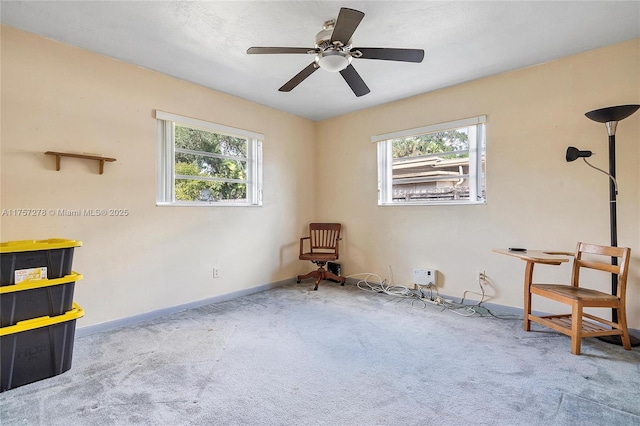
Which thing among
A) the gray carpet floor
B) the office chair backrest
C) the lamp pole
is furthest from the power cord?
the lamp pole

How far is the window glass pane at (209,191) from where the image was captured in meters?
3.28

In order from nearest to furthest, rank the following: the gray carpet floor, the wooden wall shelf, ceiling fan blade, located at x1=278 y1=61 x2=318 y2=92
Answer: the gray carpet floor, ceiling fan blade, located at x1=278 y1=61 x2=318 y2=92, the wooden wall shelf

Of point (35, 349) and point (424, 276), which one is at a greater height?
point (424, 276)

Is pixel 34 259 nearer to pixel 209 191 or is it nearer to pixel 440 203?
pixel 209 191

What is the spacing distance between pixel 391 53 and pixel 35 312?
2861 millimetres

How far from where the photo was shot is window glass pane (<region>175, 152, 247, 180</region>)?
3.27m

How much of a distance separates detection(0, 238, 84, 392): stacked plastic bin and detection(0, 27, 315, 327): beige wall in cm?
63

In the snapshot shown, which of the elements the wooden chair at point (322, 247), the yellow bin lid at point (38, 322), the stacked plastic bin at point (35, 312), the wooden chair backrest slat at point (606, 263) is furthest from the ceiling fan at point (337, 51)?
the wooden chair at point (322, 247)

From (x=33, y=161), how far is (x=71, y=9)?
1.18m

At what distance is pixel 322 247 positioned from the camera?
175 inches

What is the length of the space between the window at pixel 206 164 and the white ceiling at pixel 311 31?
595 mm

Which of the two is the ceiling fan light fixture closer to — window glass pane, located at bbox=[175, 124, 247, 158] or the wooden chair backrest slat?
window glass pane, located at bbox=[175, 124, 247, 158]

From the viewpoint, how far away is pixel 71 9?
206 cm

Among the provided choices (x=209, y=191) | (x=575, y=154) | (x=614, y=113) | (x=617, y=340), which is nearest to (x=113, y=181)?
(x=209, y=191)
